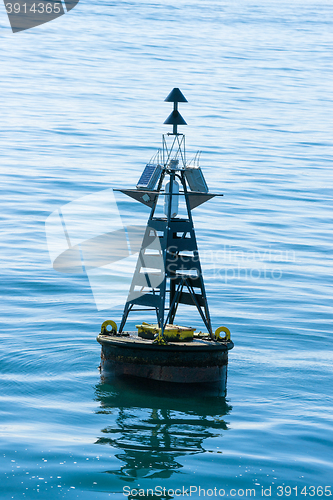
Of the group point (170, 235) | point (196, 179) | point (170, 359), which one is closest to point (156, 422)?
point (170, 359)

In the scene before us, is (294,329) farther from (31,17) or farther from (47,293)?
(31,17)

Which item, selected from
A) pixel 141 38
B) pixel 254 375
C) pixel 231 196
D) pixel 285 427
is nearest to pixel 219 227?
pixel 231 196

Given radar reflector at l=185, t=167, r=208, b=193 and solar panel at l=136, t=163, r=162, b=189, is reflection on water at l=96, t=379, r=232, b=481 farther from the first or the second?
radar reflector at l=185, t=167, r=208, b=193

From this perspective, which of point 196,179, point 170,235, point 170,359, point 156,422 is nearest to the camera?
point 156,422

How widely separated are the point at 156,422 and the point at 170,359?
58.6 inches

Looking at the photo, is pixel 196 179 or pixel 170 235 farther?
pixel 196 179

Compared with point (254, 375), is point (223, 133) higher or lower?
higher

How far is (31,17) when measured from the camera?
110875mm

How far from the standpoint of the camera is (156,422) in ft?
53.3

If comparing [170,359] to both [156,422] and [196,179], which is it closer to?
[156,422]

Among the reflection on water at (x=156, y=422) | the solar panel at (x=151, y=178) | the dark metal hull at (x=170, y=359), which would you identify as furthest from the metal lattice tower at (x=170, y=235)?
the reflection on water at (x=156, y=422)

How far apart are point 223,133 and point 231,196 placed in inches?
658

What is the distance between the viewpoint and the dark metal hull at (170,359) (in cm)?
1656

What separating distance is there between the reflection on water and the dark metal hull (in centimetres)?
30
